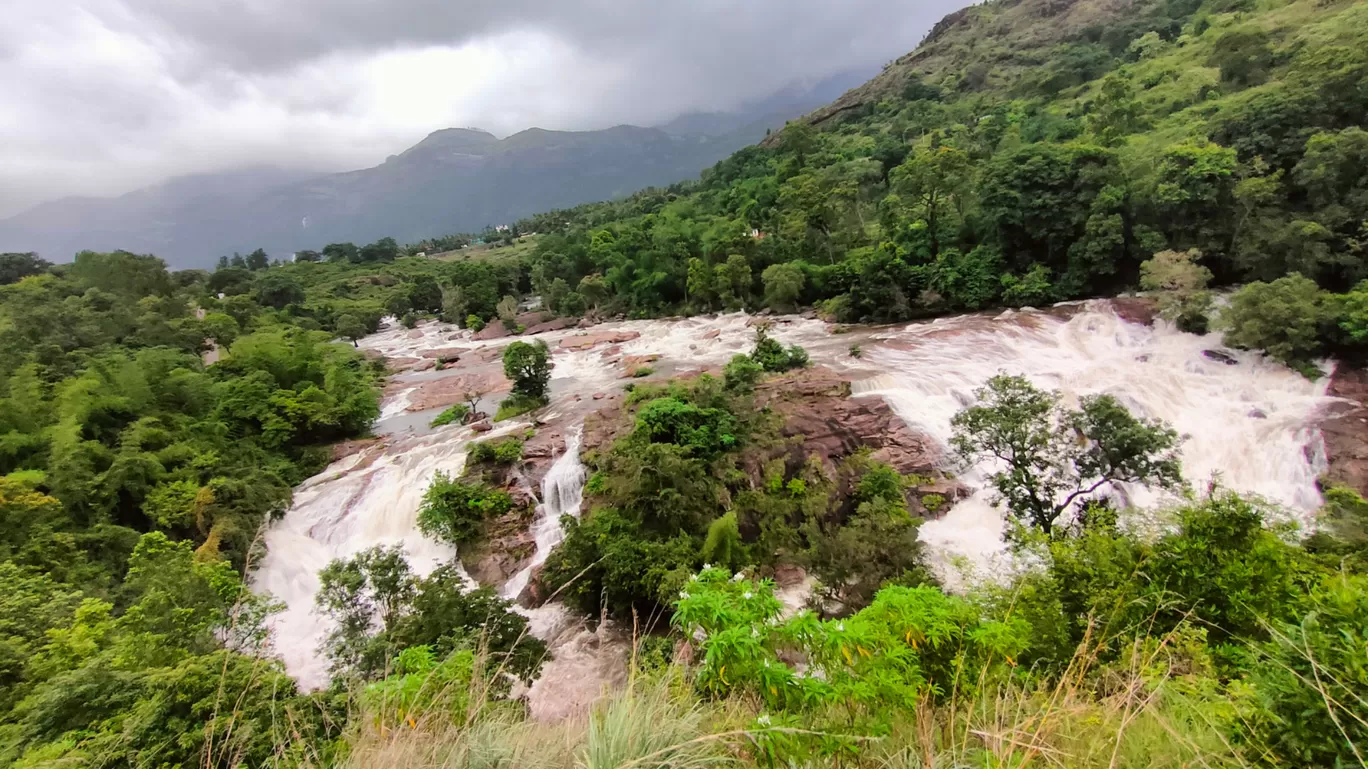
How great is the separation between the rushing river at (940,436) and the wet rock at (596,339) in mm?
6996

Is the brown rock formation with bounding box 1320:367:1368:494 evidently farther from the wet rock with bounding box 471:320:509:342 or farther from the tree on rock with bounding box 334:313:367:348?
the tree on rock with bounding box 334:313:367:348

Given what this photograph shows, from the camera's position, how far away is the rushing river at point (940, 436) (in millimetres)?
11438

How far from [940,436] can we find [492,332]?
1236 inches

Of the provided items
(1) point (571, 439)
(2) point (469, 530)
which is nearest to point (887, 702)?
(2) point (469, 530)

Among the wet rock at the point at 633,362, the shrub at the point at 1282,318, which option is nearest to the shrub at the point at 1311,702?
the shrub at the point at 1282,318

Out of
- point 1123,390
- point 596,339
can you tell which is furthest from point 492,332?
point 1123,390

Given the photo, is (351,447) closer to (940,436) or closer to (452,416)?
(452,416)

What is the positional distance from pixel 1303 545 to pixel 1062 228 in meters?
18.3

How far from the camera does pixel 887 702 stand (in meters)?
3.09

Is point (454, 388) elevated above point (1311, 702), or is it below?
below

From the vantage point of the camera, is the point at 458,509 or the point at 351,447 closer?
the point at 458,509

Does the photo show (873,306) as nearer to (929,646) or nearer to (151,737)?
(929,646)

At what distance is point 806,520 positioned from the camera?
12.4 meters

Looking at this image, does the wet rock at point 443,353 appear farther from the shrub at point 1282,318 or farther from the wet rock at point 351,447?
A: the shrub at point 1282,318
